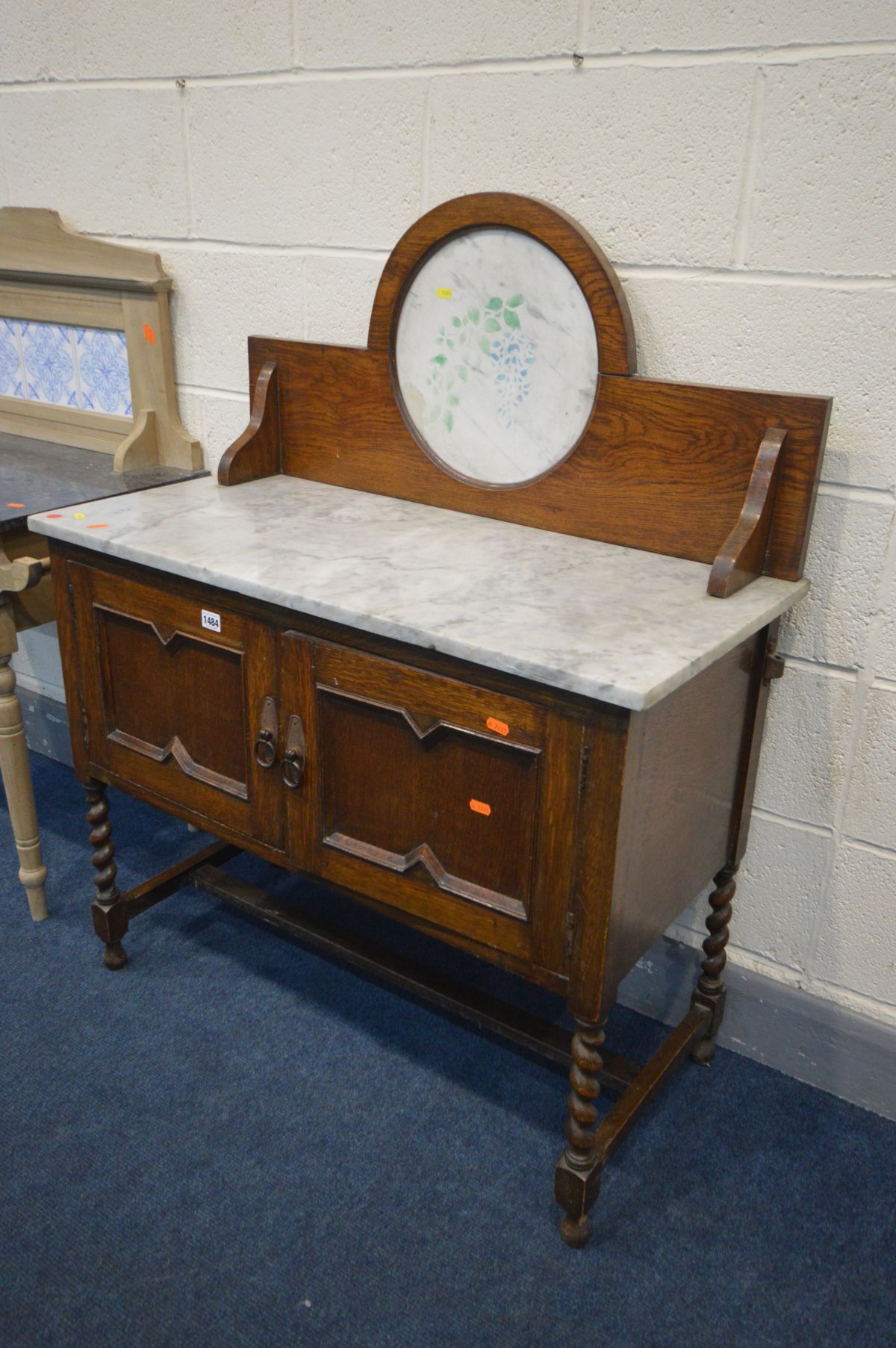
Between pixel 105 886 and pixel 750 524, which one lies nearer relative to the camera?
pixel 750 524

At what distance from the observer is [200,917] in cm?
227

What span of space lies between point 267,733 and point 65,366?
1.27m

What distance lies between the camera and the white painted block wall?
4.82 ft

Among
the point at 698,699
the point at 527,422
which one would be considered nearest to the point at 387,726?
the point at 698,699

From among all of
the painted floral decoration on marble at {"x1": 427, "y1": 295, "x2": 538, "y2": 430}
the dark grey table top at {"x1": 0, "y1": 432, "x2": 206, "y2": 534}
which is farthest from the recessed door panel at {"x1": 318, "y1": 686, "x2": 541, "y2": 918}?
the dark grey table top at {"x1": 0, "y1": 432, "x2": 206, "y2": 534}

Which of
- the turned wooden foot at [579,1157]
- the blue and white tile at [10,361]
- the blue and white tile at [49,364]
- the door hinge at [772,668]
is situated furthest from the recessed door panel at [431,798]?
the blue and white tile at [10,361]

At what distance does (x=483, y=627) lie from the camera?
133cm

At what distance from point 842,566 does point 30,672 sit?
6.91 ft

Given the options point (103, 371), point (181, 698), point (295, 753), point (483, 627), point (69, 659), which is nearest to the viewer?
point (483, 627)

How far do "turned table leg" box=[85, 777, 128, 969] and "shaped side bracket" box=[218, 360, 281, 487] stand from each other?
0.60m

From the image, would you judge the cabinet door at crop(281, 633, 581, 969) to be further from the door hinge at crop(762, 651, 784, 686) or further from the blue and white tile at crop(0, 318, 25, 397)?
the blue and white tile at crop(0, 318, 25, 397)

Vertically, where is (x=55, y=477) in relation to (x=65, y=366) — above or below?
below

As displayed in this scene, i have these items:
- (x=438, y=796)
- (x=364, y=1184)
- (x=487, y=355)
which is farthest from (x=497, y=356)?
(x=364, y=1184)

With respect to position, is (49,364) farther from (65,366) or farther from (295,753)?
(295,753)
